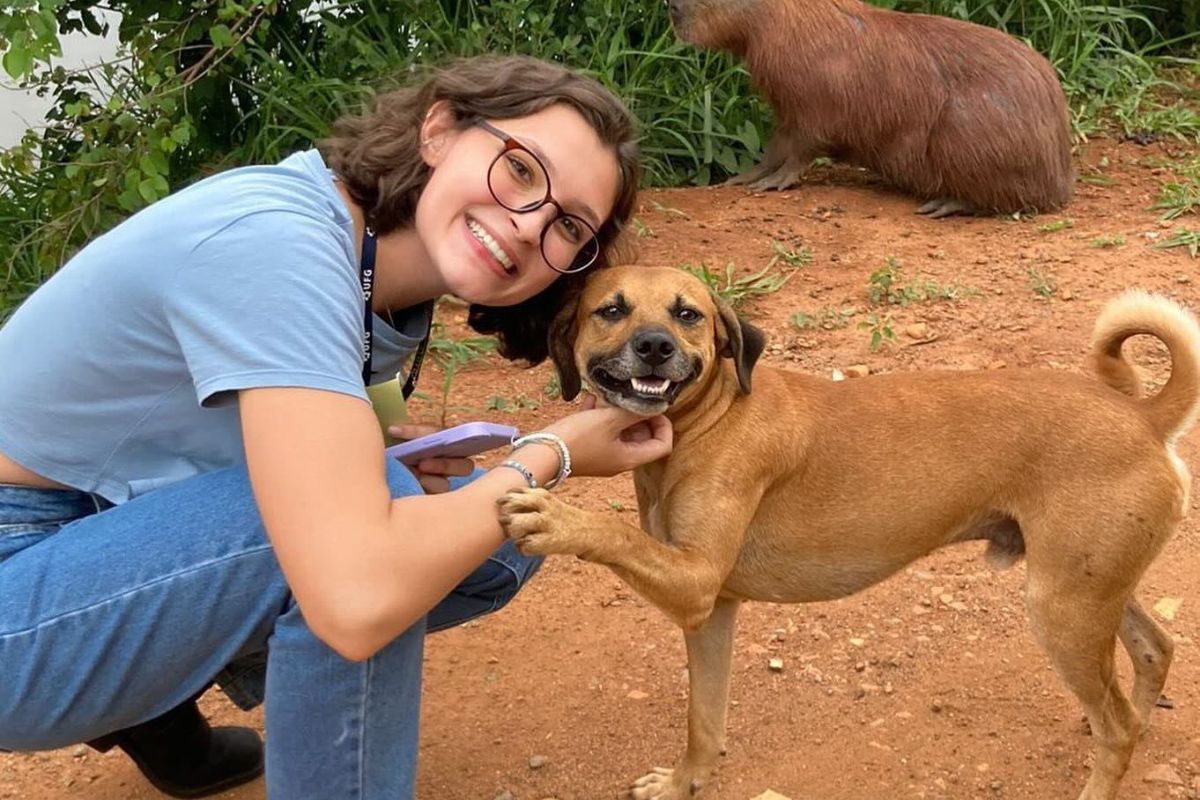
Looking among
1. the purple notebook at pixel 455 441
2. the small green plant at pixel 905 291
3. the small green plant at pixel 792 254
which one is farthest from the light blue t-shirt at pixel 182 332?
the small green plant at pixel 792 254

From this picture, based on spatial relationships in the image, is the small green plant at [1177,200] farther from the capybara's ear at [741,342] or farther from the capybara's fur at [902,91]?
the capybara's ear at [741,342]

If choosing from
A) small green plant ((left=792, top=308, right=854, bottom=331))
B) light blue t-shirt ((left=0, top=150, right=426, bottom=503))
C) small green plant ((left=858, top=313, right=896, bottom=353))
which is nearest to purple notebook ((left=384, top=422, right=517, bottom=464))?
light blue t-shirt ((left=0, top=150, right=426, bottom=503))

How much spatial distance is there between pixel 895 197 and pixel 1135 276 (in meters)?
1.46

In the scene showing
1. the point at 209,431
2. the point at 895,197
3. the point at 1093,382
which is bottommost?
the point at 895,197

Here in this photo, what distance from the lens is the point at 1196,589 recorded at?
10.8 ft

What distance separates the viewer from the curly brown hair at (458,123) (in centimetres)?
232

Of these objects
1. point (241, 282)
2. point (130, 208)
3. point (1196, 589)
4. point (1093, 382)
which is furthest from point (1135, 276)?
point (241, 282)

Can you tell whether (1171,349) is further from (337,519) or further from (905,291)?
(905,291)

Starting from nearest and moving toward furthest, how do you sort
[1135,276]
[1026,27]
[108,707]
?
[108,707], [1135,276], [1026,27]

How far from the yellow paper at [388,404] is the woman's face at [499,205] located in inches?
16.2

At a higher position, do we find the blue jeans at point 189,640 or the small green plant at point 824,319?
the blue jeans at point 189,640

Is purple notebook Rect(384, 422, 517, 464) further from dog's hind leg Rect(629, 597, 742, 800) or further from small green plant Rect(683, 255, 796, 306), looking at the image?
small green plant Rect(683, 255, 796, 306)

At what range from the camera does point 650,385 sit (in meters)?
2.52

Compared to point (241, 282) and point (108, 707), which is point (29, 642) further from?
point (241, 282)
